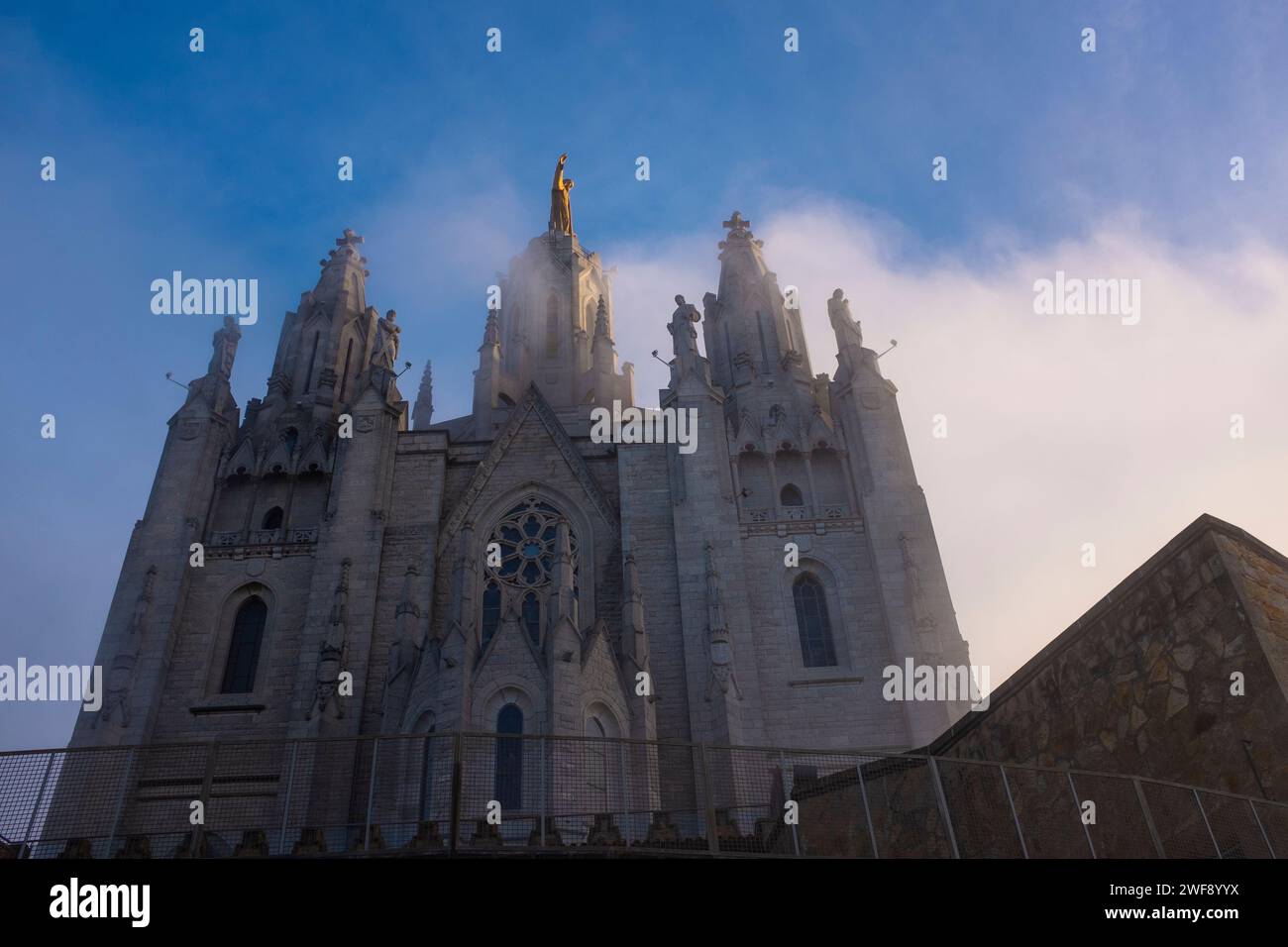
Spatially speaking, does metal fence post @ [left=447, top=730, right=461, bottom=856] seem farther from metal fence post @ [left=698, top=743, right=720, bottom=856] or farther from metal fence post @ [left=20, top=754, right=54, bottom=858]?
metal fence post @ [left=20, top=754, right=54, bottom=858]

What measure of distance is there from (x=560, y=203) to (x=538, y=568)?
88.9ft

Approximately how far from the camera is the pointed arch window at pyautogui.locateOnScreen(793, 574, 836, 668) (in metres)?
25.8

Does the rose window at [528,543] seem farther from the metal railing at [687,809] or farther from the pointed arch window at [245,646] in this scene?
the metal railing at [687,809]

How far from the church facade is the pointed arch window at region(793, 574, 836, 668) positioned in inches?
3.0

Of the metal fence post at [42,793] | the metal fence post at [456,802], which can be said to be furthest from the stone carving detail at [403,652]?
the metal fence post at [456,802]

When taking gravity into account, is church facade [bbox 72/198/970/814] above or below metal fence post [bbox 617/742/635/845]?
above

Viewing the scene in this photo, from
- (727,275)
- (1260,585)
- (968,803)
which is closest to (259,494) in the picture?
(727,275)

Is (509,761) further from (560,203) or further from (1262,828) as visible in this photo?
(560,203)

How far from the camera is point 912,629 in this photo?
81.7ft

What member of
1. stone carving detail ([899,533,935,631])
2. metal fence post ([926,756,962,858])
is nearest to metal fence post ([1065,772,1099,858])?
metal fence post ([926,756,962,858])
